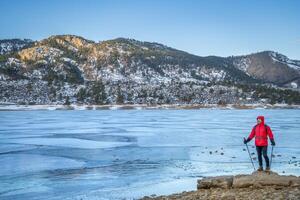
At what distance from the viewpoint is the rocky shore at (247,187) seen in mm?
16078

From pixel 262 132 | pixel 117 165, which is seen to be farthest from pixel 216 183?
pixel 117 165

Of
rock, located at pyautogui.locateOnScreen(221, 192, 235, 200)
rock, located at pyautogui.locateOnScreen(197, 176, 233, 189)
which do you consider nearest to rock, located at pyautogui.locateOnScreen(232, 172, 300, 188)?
rock, located at pyautogui.locateOnScreen(197, 176, 233, 189)

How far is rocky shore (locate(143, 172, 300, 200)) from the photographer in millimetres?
16078

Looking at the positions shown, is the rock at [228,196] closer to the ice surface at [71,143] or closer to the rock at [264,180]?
the rock at [264,180]

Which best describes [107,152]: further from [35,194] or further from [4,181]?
[35,194]

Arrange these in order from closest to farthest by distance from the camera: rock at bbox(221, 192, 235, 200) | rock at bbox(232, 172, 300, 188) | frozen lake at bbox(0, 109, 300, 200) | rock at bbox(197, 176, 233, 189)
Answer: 1. rock at bbox(221, 192, 235, 200)
2. rock at bbox(232, 172, 300, 188)
3. rock at bbox(197, 176, 233, 189)
4. frozen lake at bbox(0, 109, 300, 200)

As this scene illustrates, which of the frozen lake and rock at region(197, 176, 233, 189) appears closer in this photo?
rock at region(197, 176, 233, 189)

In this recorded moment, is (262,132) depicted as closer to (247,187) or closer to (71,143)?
(247,187)

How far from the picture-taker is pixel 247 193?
16.6 metres

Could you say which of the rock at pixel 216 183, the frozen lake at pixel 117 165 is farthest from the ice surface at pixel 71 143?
the rock at pixel 216 183

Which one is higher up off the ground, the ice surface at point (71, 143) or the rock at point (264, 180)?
the rock at point (264, 180)

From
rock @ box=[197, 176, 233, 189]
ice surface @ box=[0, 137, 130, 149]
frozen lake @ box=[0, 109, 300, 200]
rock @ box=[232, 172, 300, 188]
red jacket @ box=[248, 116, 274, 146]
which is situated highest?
red jacket @ box=[248, 116, 274, 146]

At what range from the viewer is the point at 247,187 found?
18062 mm

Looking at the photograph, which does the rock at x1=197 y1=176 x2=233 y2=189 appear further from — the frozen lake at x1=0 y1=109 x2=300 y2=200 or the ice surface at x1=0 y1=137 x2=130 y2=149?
the ice surface at x1=0 y1=137 x2=130 y2=149
